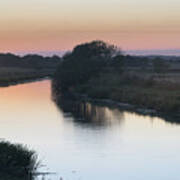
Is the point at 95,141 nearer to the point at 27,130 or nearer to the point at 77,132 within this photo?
the point at 77,132

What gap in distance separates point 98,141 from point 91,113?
1116 centimetres

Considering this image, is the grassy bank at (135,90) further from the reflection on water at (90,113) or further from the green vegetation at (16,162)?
the green vegetation at (16,162)

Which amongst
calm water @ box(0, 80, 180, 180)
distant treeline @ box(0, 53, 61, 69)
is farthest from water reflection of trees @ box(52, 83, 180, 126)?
distant treeline @ box(0, 53, 61, 69)

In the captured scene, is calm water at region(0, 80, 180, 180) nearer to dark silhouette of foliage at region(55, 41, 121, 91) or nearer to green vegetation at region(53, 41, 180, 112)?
green vegetation at region(53, 41, 180, 112)

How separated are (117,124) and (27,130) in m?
4.85

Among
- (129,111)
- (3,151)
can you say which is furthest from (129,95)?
(3,151)

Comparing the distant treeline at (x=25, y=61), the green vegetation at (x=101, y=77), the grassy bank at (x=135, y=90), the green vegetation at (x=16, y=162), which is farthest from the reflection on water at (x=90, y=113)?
the distant treeline at (x=25, y=61)

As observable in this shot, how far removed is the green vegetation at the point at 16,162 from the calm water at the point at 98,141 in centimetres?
71

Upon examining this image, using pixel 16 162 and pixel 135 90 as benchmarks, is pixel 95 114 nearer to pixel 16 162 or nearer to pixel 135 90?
pixel 135 90

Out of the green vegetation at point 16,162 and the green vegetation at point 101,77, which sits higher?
the green vegetation at point 16,162

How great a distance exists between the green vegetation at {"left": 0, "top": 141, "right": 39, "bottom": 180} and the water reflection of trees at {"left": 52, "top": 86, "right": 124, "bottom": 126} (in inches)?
480

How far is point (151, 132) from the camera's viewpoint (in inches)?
880

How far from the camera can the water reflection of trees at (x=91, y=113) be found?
1043 inches

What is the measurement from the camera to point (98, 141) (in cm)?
1955
